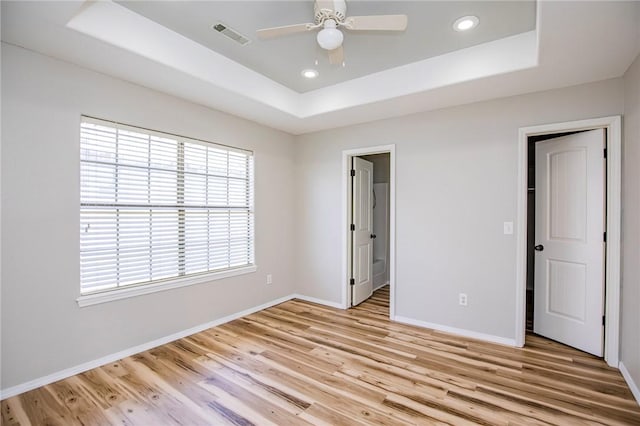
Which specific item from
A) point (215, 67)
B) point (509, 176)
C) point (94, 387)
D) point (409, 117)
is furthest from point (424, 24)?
point (94, 387)

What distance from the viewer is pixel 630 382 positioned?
2.32 metres

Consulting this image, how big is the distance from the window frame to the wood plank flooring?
583 mm

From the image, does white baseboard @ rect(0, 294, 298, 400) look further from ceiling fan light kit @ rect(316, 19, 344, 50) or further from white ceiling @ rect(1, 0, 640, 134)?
ceiling fan light kit @ rect(316, 19, 344, 50)

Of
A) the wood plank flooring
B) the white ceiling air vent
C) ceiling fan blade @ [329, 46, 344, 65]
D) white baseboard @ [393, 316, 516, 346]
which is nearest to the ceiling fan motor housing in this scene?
ceiling fan blade @ [329, 46, 344, 65]

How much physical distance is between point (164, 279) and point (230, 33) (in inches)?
95.0

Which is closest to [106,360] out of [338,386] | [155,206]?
[155,206]

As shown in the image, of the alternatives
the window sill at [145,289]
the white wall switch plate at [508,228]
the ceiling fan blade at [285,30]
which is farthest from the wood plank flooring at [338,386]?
the ceiling fan blade at [285,30]

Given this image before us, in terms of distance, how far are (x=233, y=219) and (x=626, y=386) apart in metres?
3.96

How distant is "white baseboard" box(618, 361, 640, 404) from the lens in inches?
85.7

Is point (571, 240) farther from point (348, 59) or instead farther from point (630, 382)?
point (348, 59)

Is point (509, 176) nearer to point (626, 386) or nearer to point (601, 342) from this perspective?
point (601, 342)

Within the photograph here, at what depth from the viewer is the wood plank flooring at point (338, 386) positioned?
2.03 meters

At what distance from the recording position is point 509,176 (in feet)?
10.1

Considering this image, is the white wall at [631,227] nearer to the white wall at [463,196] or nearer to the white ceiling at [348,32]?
the white wall at [463,196]
